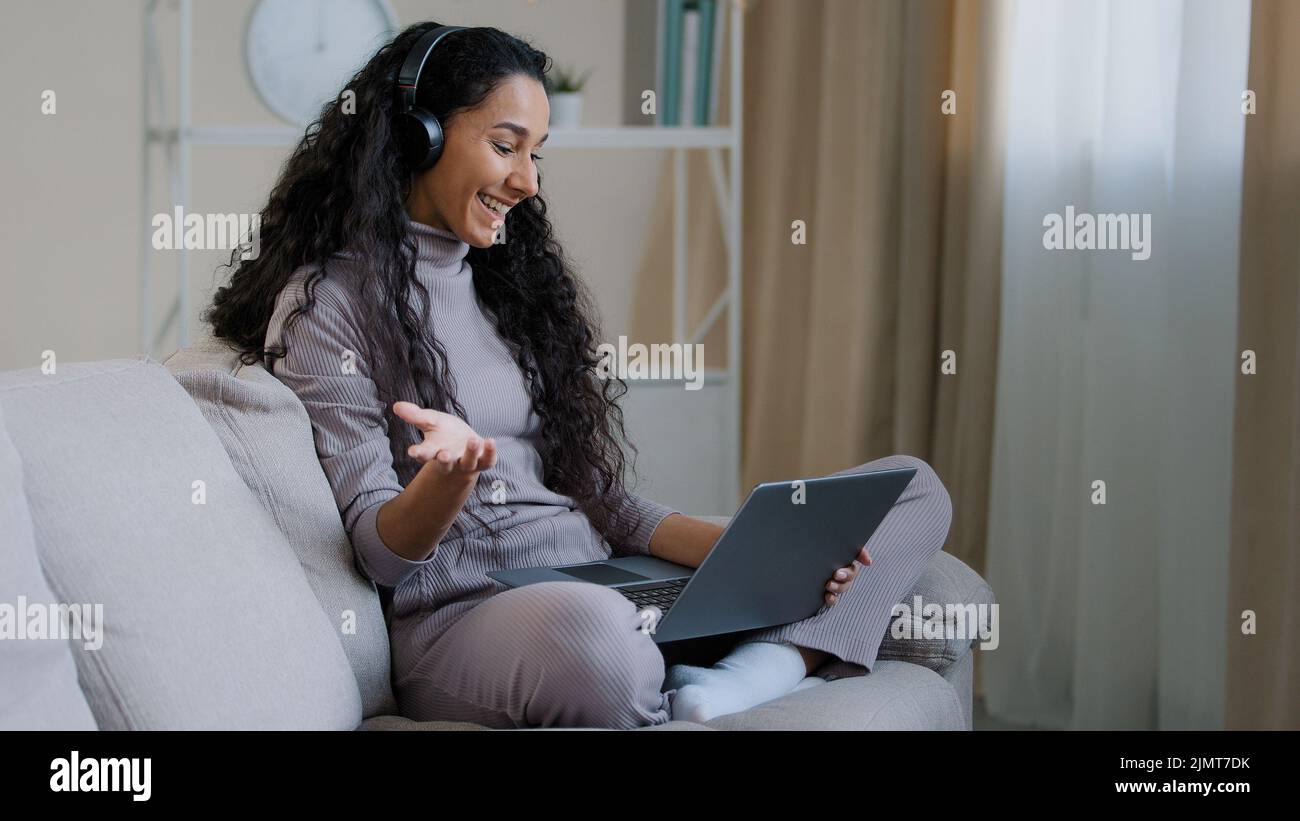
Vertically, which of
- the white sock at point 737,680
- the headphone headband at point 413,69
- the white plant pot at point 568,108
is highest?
the white plant pot at point 568,108

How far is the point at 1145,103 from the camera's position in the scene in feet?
7.06

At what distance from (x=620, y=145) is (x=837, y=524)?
144 centimetres

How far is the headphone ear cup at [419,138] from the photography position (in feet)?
4.65

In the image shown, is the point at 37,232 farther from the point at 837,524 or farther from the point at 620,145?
the point at 837,524

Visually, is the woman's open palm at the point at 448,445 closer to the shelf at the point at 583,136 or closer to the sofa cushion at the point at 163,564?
the sofa cushion at the point at 163,564

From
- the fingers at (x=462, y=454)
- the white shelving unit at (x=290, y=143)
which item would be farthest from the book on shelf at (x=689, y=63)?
the fingers at (x=462, y=454)

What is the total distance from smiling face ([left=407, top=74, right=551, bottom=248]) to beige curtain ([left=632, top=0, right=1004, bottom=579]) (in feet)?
3.88

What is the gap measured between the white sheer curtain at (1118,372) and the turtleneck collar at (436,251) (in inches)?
46.2

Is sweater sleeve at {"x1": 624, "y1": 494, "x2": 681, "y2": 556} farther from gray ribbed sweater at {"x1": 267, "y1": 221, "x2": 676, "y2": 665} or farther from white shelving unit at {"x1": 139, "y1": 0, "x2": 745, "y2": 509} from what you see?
white shelving unit at {"x1": 139, "y1": 0, "x2": 745, "y2": 509}

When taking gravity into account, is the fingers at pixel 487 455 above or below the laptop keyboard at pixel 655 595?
above

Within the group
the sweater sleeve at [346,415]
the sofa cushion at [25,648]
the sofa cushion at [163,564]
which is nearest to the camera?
the sofa cushion at [25,648]

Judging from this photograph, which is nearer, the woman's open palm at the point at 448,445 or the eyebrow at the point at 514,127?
the woman's open palm at the point at 448,445

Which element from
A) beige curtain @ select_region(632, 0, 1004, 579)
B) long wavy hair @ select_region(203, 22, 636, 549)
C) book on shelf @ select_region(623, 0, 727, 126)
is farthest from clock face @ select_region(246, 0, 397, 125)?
long wavy hair @ select_region(203, 22, 636, 549)

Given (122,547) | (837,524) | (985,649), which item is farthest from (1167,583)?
(122,547)
